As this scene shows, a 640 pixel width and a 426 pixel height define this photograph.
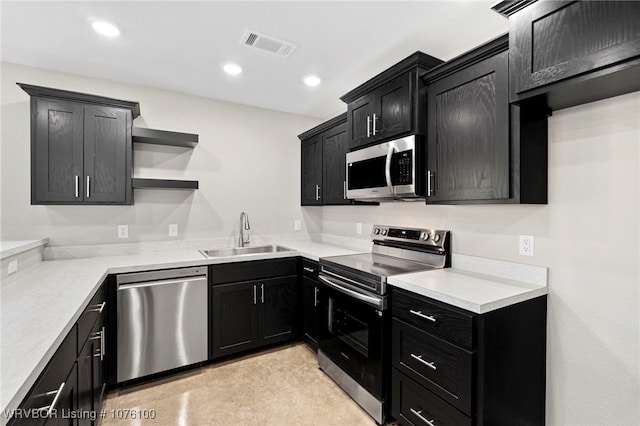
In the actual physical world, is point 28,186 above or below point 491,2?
below

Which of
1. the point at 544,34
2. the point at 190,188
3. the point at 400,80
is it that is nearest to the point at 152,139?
the point at 190,188

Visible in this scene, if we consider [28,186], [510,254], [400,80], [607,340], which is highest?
[400,80]

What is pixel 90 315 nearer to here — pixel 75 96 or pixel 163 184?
pixel 163 184

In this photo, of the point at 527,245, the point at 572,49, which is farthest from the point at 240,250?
the point at 572,49

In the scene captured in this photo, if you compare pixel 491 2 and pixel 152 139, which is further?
pixel 152 139

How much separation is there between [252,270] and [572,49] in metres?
2.60

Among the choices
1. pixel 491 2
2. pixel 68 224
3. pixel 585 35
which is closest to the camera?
pixel 585 35

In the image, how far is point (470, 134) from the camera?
1842mm

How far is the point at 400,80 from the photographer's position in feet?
7.22

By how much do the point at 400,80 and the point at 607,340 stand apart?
1909mm

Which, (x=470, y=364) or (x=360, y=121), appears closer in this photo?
(x=470, y=364)

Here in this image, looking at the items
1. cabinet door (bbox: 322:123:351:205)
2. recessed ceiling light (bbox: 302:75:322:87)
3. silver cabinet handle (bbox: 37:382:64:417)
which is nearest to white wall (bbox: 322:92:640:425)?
cabinet door (bbox: 322:123:351:205)

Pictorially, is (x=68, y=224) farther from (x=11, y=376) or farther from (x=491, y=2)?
(x=491, y=2)

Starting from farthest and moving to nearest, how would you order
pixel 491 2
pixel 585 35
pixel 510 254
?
pixel 510 254, pixel 491 2, pixel 585 35
